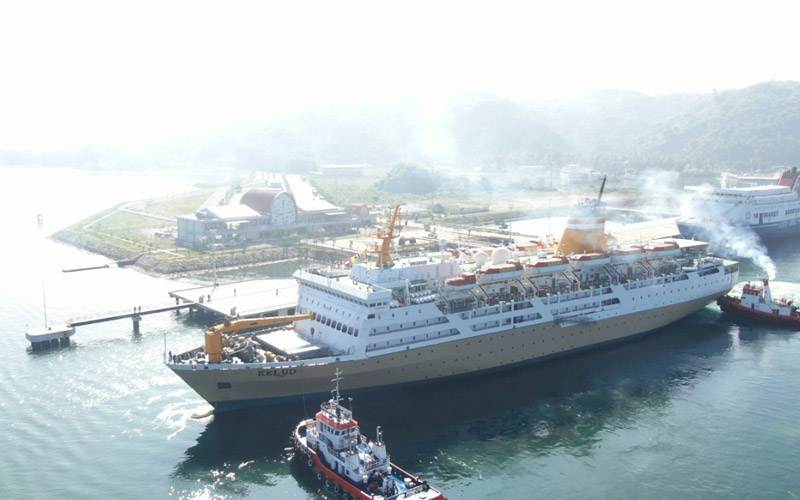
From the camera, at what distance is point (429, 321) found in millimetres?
30344

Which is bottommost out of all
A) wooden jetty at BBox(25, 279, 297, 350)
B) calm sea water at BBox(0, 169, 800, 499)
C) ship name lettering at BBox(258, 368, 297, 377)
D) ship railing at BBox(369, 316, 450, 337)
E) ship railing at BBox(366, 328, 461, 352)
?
calm sea water at BBox(0, 169, 800, 499)

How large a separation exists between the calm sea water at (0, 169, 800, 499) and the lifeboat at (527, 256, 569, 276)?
476 centimetres

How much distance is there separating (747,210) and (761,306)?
34075mm

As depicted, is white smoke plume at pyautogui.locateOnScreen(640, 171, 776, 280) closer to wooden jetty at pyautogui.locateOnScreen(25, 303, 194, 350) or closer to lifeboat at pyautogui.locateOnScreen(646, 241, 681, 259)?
lifeboat at pyautogui.locateOnScreen(646, 241, 681, 259)

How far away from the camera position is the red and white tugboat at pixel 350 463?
70.3 ft

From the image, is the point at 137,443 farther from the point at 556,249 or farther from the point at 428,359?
the point at 556,249

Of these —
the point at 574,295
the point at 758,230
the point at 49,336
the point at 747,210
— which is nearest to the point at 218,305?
the point at 49,336

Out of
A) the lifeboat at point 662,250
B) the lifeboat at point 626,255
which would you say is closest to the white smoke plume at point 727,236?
the lifeboat at point 662,250

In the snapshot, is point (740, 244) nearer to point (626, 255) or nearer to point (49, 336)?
point (626, 255)

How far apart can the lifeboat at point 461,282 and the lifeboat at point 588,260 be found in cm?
766

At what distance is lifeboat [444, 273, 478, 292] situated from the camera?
31.5m

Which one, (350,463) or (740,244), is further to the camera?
(740,244)

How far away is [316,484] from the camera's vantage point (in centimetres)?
2338

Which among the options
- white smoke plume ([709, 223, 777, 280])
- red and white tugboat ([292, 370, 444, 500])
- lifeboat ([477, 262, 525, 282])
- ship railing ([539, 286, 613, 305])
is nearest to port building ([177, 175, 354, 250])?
lifeboat ([477, 262, 525, 282])
